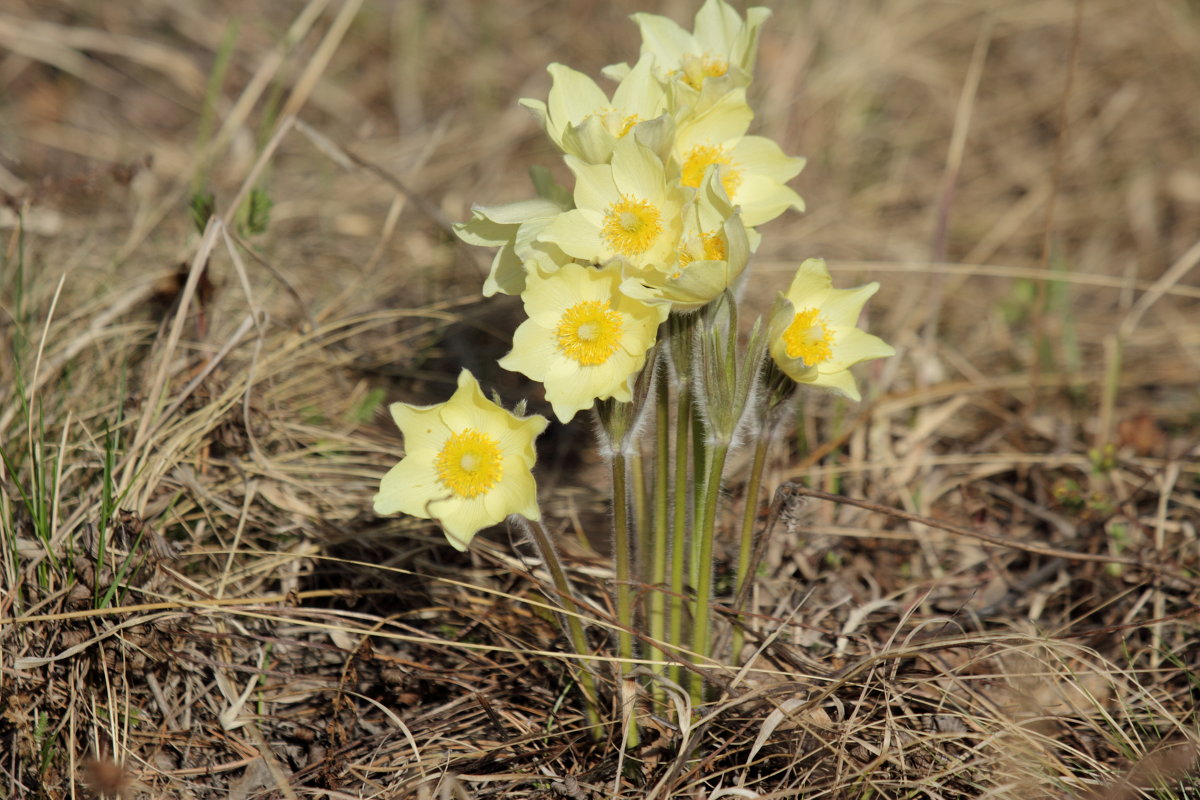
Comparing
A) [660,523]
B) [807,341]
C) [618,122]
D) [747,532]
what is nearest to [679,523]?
[660,523]

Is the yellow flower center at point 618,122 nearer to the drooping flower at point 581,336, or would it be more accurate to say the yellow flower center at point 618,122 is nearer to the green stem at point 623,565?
the drooping flower at point 581,336

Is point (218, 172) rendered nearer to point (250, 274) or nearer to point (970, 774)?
point (250, 274)

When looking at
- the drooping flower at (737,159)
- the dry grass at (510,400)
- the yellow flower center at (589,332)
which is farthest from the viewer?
the dry grass at (510,400)

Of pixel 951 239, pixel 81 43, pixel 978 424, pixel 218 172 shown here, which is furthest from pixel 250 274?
pixel 951 239

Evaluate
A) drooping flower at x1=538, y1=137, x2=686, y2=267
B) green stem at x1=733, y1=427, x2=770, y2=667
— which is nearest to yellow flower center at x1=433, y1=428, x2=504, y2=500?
drooping flower at x1=538, y1=137, x2=686, y2=267

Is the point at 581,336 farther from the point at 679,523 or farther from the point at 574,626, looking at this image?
the point at 574,626

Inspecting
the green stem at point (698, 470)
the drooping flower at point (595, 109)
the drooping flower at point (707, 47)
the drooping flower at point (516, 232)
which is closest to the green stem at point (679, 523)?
the green stem at point (698, 470)
